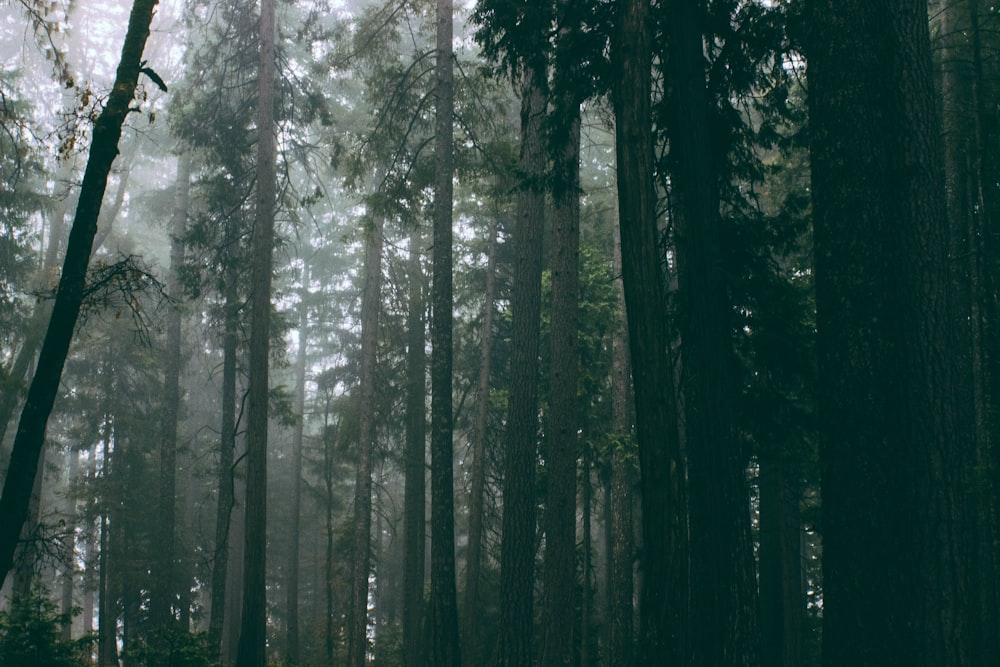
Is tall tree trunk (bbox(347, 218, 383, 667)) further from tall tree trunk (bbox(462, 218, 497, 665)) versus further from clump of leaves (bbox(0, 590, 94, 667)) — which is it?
clump of leaves (bbox(0, 590, 94, 667))

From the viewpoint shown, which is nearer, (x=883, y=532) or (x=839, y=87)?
(x=883, y=532)

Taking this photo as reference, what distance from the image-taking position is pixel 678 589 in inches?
263

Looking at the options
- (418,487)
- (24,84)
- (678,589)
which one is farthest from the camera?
(24,84)

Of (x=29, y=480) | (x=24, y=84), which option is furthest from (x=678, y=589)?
(x=24, y=84)

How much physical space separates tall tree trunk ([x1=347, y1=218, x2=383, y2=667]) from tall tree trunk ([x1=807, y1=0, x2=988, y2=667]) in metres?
13.8

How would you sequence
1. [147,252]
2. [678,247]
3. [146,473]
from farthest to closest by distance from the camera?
[147,252], [146,473], [678,247]

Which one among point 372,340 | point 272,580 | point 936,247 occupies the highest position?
point 372,340

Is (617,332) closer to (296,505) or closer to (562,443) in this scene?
(562,443)

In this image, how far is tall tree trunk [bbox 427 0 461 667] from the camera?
37.8 ft

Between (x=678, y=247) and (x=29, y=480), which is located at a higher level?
(x=678, y=247)

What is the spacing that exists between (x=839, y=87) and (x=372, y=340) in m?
16.2

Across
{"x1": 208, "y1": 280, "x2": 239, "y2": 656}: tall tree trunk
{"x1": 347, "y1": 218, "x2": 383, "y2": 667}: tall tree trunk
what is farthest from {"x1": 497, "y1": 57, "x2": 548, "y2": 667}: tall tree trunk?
{"x1": 208, "y1": 280, "x2": 239, "y2": 656}: tall tree trunk

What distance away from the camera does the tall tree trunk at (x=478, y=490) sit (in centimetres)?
1861

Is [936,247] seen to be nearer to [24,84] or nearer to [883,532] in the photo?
[883,532]
